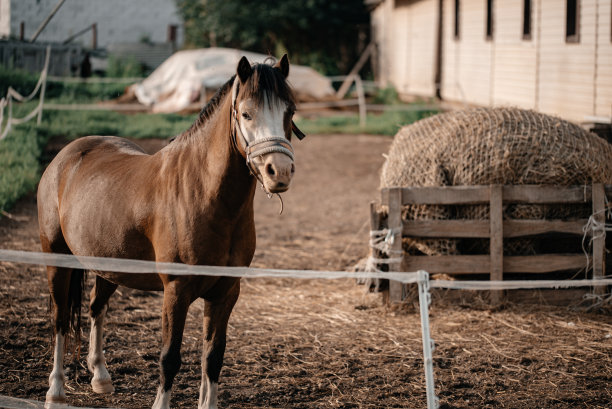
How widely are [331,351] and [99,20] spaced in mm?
16826

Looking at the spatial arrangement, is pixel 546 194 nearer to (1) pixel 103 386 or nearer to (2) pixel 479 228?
(2) pixel 479 228

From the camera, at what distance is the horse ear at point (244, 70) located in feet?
11.0

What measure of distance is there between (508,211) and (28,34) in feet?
33.0

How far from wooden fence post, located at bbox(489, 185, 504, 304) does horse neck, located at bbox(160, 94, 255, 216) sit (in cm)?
292

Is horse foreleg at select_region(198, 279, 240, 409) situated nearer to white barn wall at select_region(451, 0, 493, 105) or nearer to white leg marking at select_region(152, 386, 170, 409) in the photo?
white leg marking at select_region(152, 386, 170, 409)

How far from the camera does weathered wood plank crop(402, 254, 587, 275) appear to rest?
6.00 m

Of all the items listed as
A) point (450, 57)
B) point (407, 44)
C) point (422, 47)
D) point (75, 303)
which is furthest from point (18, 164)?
point (407, 44)

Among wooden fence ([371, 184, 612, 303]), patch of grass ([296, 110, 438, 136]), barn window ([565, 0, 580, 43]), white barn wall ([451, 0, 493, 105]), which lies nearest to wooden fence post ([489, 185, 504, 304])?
wooden fence ([371, 184, 612, 303])

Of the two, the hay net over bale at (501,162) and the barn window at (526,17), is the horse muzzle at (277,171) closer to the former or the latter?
the hay net over bale at (501,162)

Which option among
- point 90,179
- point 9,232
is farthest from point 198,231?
point 9,232

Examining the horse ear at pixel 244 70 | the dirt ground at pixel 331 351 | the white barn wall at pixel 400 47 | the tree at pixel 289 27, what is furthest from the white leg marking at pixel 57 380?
the tree at pixel 289 27

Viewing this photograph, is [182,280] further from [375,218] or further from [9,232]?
[9,232]

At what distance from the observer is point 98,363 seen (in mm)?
4441

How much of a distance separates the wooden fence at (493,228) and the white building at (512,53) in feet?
16.4
